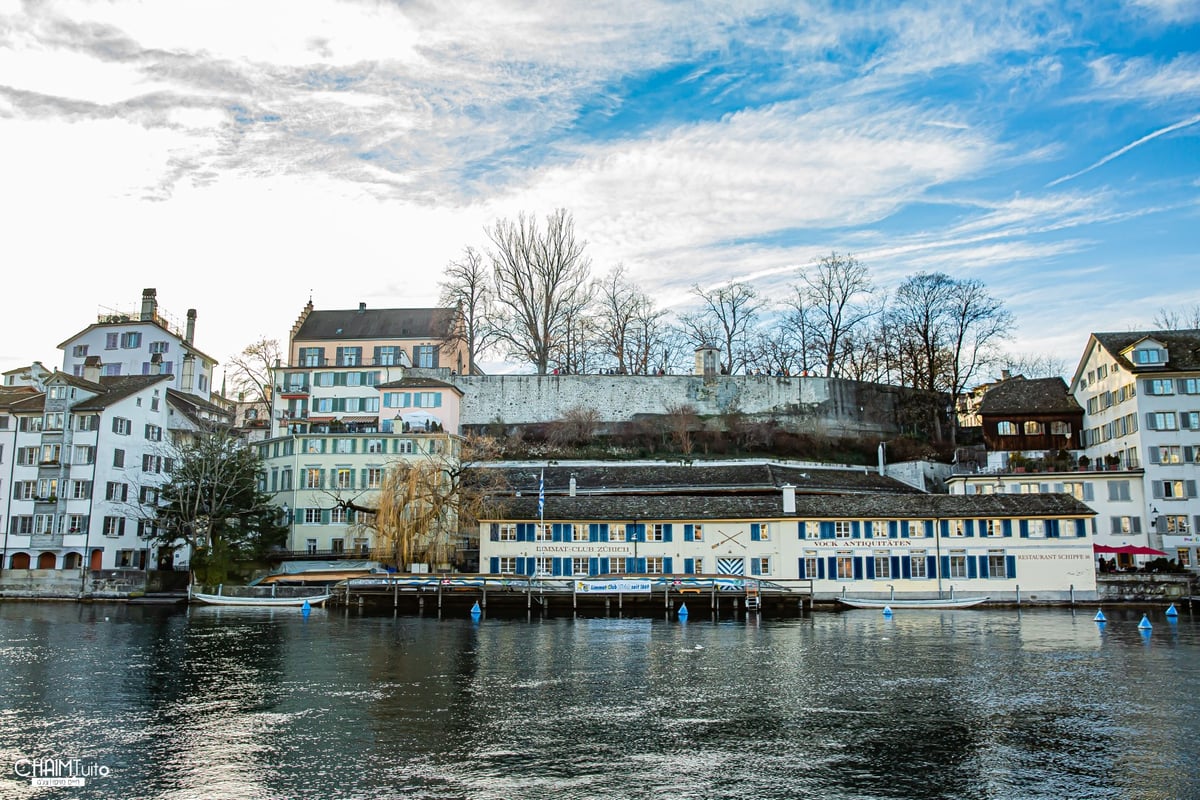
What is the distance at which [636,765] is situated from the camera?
17.8 meters

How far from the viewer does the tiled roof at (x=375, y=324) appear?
77162 mm

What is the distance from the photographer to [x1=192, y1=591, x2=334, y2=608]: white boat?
4991cm

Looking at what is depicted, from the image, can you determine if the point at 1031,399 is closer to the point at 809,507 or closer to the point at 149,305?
the point at 809,507

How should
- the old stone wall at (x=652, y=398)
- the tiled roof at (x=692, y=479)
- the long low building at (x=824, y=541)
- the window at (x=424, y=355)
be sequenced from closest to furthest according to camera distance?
the long low building at (x=824, y=541) < the tiled roof at (x=692, y=479) < the old stone wall at (x=652, y=398) < the window at (x=424, y=355)

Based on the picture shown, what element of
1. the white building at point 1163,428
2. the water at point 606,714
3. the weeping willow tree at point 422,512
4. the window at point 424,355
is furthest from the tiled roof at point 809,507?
the window at point 424,355

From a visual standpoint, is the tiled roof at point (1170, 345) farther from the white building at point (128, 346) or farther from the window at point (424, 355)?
the white building at point (128, 346)

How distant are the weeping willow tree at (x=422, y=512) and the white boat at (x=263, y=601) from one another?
447 cm

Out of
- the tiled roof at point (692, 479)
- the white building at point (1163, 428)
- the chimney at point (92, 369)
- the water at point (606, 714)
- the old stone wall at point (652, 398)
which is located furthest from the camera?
the old stone wall at point (652, 398)

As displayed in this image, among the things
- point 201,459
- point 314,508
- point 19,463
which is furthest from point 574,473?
point 19,463

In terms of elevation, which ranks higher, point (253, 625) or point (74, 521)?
point (74, 521)

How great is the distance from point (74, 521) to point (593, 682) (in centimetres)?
4263

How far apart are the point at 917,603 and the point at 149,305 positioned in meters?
62.2

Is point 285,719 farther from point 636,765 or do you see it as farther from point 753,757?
point 753,757

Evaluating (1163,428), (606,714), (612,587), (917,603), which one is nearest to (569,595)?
(612,587)
